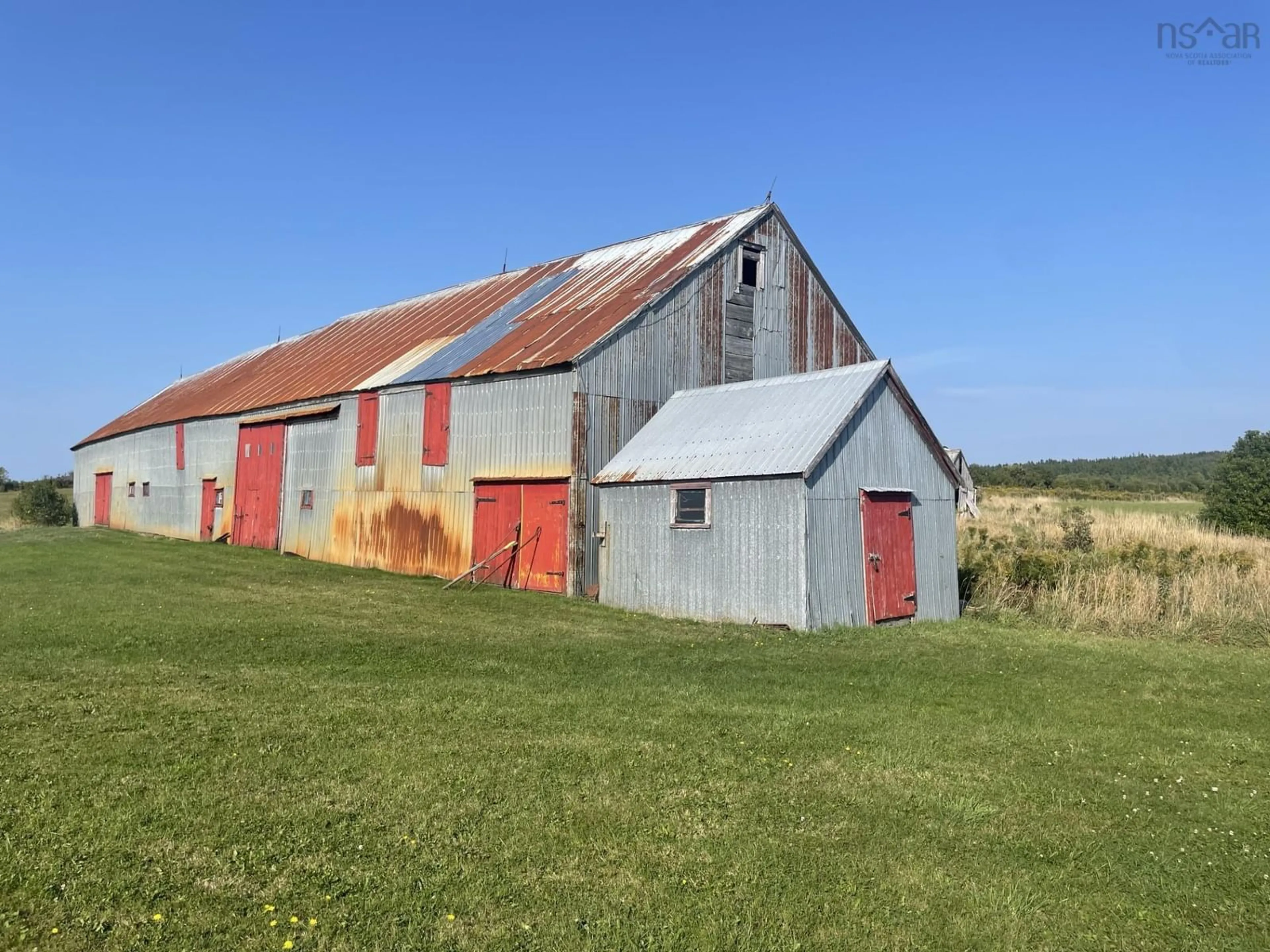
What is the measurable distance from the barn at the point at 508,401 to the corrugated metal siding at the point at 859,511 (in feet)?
18.7

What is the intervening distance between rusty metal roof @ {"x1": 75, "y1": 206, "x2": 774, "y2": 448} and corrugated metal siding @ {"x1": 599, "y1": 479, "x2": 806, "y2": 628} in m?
4.03

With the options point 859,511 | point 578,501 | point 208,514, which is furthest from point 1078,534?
point 208,514

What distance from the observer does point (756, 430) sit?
18.5m

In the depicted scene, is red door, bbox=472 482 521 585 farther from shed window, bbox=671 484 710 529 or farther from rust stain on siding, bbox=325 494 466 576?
shed window, bbox=671 484 710 529

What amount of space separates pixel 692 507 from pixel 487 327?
1133 centimetres

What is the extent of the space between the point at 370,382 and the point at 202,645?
14875 mm

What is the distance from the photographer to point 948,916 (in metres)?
5.60

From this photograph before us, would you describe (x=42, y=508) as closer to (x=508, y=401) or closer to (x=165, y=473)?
(x=165, y=473)

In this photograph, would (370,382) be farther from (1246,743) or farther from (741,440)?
(1246,743)

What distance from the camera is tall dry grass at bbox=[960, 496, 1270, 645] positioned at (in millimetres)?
17250

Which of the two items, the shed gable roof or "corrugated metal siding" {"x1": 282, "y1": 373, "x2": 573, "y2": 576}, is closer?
the shed gable roof

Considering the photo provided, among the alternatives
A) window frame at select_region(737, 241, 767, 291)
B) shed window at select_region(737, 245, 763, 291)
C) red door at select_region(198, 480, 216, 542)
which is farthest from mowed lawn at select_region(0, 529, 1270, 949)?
red door at select_region(198, 480, 216, 542)

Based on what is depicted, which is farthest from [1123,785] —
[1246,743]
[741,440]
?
[741,440]

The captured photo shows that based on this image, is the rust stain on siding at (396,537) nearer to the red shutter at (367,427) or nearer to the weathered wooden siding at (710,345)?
the red shutter at (367,427)
